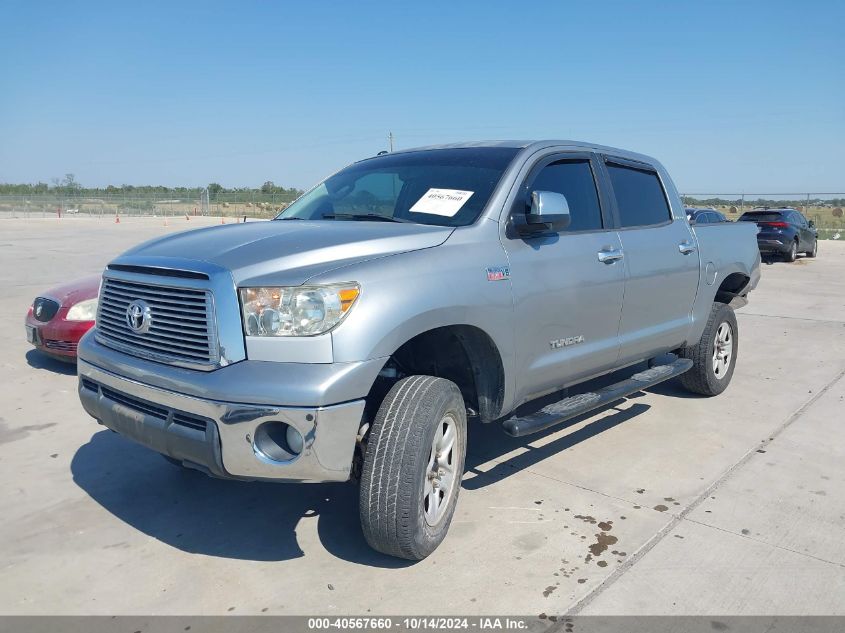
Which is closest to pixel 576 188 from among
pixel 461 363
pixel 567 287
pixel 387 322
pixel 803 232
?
pixel 567 287

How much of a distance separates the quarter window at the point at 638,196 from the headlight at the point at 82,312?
15.1ft

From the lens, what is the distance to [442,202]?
3949 millimetres

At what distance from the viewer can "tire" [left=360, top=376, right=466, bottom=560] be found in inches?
121

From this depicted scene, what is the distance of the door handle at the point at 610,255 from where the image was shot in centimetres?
441

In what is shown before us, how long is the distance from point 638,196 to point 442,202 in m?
1.91

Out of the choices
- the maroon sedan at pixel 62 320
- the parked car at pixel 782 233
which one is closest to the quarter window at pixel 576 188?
the maroon sedan at pixel 62 320

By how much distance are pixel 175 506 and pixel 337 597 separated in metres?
1.35

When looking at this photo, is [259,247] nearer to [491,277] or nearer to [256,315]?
[256,315]

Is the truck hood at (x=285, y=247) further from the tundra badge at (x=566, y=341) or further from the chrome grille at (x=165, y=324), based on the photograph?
the tundra badge at (x=566, y=341)

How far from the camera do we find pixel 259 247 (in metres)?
Answer: 3.25

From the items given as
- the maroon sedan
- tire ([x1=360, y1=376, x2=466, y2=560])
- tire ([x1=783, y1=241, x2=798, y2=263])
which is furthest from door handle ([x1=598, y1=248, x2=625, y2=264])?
tire ([x1=783, y1=241, x2=798, y2=263])

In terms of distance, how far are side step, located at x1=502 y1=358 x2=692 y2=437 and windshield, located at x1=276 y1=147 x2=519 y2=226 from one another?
44.3 inches

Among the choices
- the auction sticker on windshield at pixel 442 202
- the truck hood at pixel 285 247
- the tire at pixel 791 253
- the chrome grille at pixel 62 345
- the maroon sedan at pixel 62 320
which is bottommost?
the tire at pixel 791 253

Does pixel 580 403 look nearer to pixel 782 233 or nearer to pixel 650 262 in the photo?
pixel 650 262
